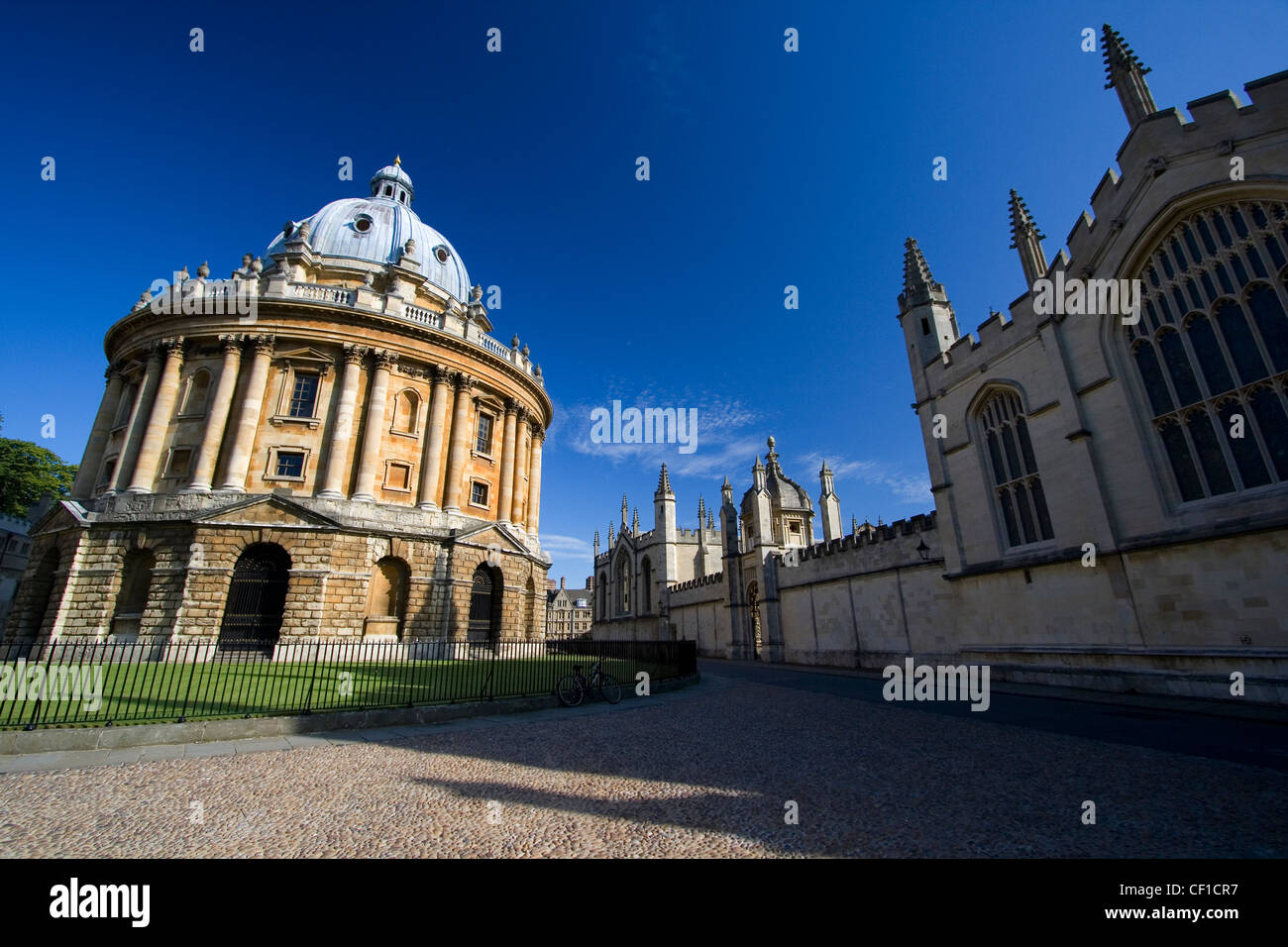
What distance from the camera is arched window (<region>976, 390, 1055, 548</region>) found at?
14555mm

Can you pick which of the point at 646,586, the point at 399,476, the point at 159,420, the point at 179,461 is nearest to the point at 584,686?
the point at 399,476

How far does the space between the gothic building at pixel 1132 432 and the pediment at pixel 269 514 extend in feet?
76.5

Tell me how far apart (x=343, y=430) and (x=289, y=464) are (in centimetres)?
265

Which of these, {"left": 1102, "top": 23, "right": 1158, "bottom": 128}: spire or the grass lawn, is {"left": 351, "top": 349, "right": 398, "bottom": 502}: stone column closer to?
the grass lawn

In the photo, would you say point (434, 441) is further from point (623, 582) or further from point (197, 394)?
point (623, 582)

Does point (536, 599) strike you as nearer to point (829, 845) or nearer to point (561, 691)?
point (561, 691)

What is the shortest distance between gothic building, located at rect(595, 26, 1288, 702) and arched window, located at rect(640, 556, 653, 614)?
1132 inches

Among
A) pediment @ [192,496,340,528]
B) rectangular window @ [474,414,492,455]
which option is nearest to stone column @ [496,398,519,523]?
rectangular window @ [474,414,492,455]

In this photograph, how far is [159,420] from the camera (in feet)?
71.9

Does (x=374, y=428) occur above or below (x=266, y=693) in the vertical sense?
above

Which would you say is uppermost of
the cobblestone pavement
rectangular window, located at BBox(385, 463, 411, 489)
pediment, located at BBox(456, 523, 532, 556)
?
rectangular window, located at BBox(385, 463, 411, 489)

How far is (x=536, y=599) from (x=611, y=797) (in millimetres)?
22629

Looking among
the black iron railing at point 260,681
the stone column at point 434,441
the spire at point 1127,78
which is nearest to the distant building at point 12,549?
the black iron railing at point 260,681
